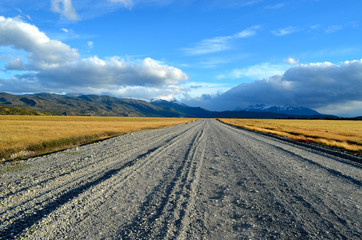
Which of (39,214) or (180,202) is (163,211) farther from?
(39,214)

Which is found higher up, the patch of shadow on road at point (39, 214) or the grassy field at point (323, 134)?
the grassy field at point (323, 134)

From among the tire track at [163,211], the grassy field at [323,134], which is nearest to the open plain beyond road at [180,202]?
the tire track at [163,211]

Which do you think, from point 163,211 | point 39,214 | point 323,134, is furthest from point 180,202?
point 323,134

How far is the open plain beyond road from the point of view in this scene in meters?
4.72

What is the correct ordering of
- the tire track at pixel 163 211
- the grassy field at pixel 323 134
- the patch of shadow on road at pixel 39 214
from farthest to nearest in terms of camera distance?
1. the grassy field at pixel 323 134
2. the patch of shadow on road at pixel 39 214
3. the tire track at pixel 163 211

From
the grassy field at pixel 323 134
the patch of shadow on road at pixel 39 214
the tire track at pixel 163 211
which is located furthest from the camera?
the grassy field at pixel 323 134

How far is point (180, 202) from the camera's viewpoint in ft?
20.4

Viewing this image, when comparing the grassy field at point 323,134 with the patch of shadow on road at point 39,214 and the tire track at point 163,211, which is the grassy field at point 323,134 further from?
the patch of shadow on road at point 39,214

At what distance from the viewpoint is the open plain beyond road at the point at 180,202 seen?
15.5 feet

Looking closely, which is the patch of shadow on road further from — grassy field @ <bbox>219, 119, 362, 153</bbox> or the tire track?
grassy field @ <bbox>219, 119, 362, 153</bbox>

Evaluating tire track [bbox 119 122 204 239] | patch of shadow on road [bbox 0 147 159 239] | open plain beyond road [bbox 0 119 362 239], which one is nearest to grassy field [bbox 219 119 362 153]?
open plain beyond road [bbox 0 119 362 239]

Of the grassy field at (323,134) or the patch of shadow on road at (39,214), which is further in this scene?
the grassy field at (323,134)

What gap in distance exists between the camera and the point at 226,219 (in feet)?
17.4

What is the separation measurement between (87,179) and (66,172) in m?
1.91
